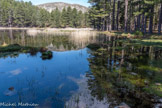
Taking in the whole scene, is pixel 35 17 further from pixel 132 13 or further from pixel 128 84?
pixel 128 84

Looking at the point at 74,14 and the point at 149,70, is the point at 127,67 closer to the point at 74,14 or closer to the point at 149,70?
the point at 149,70

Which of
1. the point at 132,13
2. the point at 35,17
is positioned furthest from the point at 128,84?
the point at 35,17

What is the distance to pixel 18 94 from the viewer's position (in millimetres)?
5883

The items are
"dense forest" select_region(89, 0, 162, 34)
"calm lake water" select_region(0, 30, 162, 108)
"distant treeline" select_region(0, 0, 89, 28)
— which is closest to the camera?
"calm lake water" select_region(0, 30, 162, 108)

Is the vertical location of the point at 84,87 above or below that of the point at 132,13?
below

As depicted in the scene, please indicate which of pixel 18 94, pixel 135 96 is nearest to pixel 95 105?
pixel 135 96

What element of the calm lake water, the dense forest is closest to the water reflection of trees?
the calm lake water

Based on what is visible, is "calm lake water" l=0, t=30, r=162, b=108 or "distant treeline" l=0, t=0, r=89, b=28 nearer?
"calm lake water" l=0, t=30, r=162, b=108

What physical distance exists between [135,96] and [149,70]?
12.2 feet

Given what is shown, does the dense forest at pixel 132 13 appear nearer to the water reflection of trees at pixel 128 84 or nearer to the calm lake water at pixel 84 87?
the water reflection of trees at pixel 128 84

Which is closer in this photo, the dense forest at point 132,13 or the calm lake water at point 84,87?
the calm lake water at point 84,87

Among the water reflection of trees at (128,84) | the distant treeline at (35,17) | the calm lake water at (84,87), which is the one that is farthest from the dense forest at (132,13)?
the distant treeline at (35,17)

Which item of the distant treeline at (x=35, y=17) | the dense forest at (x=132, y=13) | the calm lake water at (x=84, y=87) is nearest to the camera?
the calm lake water at (x=84, y=87)

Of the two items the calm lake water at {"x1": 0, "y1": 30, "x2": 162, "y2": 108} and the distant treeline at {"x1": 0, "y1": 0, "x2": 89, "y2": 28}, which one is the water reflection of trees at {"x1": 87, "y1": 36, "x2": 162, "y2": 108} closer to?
the calm lake water at {"x1": 0, "y1": 30, "x2": 162, "y2": 108}
